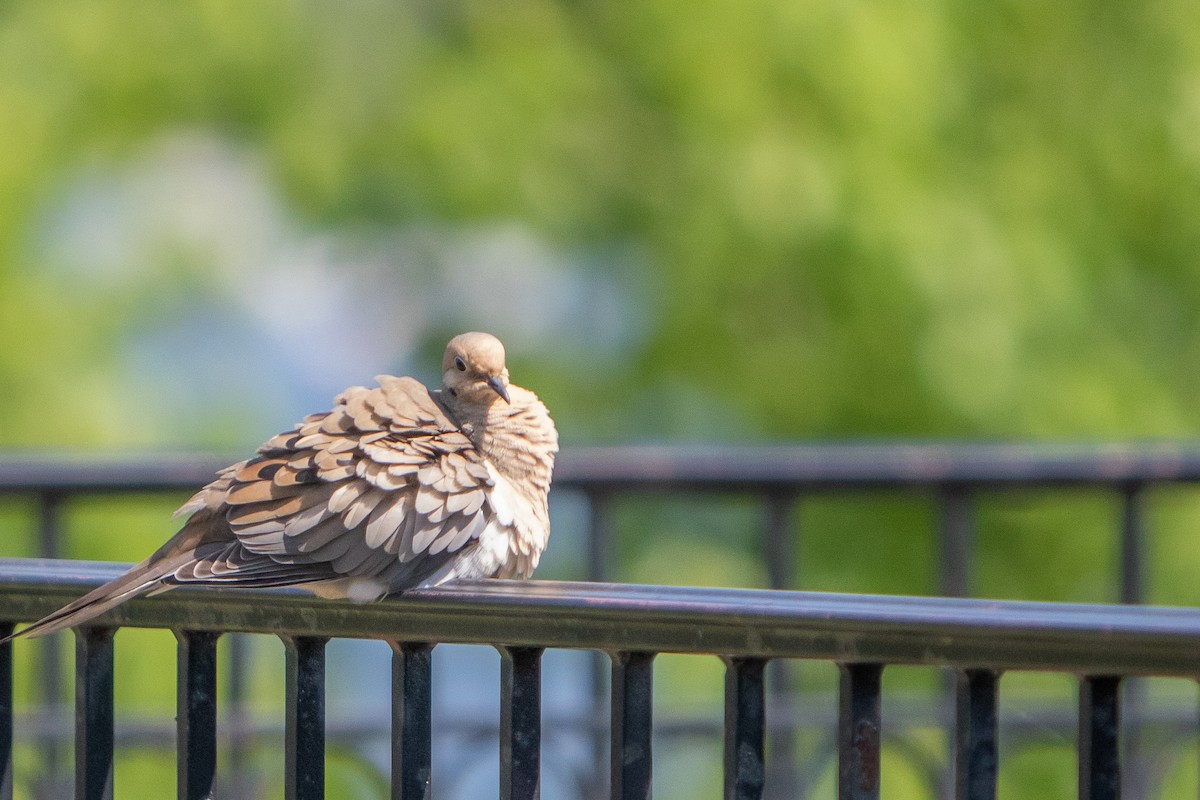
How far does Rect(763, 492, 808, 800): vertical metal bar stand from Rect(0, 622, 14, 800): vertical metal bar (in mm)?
2250

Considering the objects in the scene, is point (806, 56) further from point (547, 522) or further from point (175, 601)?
point (175, 601)

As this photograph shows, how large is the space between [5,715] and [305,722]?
1.64 feet

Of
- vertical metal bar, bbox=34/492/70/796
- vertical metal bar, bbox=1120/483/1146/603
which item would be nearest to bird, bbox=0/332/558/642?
vertical metal bar, bbox=34/492/70/796

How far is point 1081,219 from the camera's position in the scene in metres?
6.95

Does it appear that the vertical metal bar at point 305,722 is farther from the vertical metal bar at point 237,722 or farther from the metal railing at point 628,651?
the vertical metal bar at point 237,722

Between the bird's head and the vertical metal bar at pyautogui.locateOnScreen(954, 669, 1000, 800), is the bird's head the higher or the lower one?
the higher one

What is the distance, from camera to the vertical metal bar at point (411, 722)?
207 centimetres

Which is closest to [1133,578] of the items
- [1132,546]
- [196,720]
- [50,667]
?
[1132,546]

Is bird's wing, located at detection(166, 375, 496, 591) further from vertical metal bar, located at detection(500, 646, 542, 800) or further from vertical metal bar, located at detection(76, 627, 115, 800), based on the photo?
vertical metal bar, located at detection(500, 646, 542, 800)

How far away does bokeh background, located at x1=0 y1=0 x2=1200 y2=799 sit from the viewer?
262 inches

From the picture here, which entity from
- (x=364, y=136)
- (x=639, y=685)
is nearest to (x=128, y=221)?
(x=364, y=136)

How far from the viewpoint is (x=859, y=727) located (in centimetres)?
193

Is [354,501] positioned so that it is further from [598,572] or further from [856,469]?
[856,469]

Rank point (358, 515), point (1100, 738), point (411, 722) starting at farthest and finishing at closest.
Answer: point (358, 515) → point (411, 722) → point (1100, 738)
